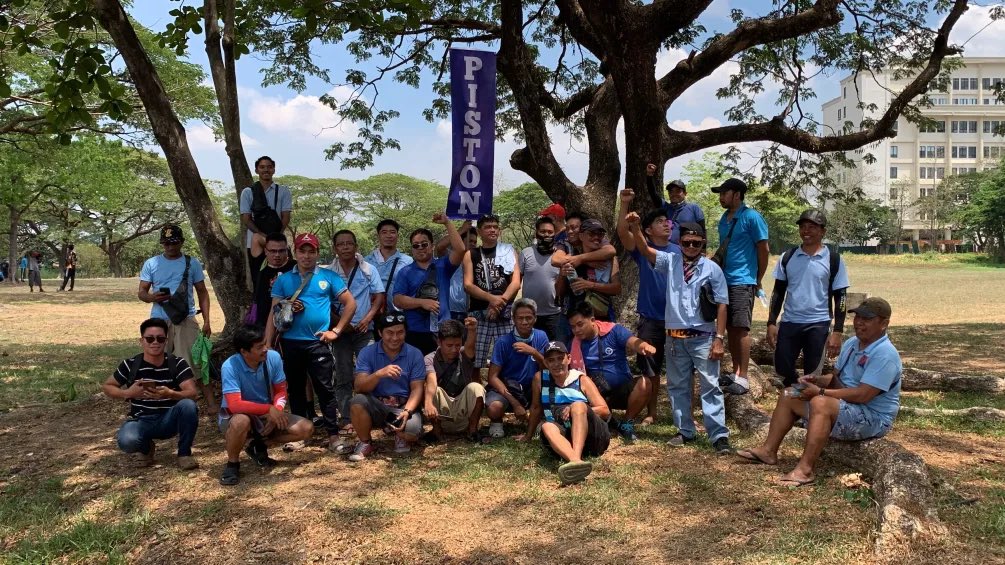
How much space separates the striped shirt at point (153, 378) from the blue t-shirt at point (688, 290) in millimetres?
3765

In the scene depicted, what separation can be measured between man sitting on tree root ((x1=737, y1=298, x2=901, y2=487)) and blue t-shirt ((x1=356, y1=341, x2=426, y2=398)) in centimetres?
279

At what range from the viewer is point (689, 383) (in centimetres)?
515

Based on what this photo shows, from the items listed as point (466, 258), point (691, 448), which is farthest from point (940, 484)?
point (466, 258)

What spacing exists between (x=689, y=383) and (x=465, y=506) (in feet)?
6.97

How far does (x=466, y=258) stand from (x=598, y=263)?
3.79ft

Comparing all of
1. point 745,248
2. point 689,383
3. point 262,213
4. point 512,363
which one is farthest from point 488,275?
point 262,213

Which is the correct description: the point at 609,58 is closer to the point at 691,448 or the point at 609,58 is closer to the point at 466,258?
the point at 466,258

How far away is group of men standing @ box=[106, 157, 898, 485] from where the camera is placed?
4.84m

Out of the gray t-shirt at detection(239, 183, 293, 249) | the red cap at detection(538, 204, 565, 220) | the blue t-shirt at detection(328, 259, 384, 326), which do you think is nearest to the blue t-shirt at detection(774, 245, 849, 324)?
the red cap at detection(538, 204, 565, 220)

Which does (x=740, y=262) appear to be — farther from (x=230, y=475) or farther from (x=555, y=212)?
(x=230, y=475)

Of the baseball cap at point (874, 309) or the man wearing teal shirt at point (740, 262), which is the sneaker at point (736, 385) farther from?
the baseball cap at point (874, 309)

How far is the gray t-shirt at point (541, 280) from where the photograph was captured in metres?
5.82

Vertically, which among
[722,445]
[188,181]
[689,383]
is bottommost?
[722,445]

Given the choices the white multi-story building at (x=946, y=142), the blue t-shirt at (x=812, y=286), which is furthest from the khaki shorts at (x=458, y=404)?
the white multi-story building at (x=946, y=142)
